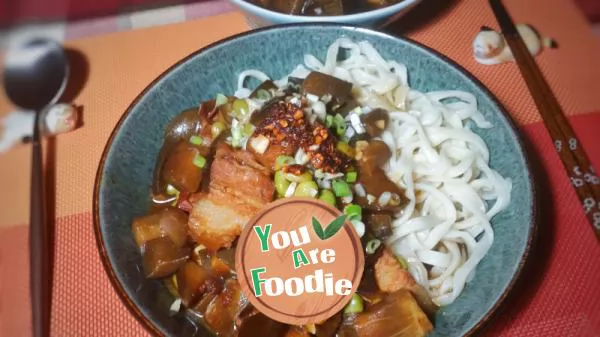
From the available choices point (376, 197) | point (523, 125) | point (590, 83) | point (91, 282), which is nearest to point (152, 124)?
point (91, 282)

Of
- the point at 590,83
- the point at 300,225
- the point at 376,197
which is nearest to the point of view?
the point at 300,225

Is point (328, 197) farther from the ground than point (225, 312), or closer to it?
farther from the ground

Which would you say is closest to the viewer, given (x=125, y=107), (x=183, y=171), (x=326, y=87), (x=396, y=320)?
(x=396, y=320)

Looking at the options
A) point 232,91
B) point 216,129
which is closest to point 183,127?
point 216,129

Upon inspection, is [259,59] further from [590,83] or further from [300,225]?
[590,83]

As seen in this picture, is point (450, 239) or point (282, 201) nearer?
point (282, 201)

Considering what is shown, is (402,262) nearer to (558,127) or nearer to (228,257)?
(228,257)

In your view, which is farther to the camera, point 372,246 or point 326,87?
point 326,87

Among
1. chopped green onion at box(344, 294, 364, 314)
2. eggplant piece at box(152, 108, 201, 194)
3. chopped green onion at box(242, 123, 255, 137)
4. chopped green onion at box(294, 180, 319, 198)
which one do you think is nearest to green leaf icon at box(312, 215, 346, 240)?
chopped green onion at box(294, 180, 319, 198)
